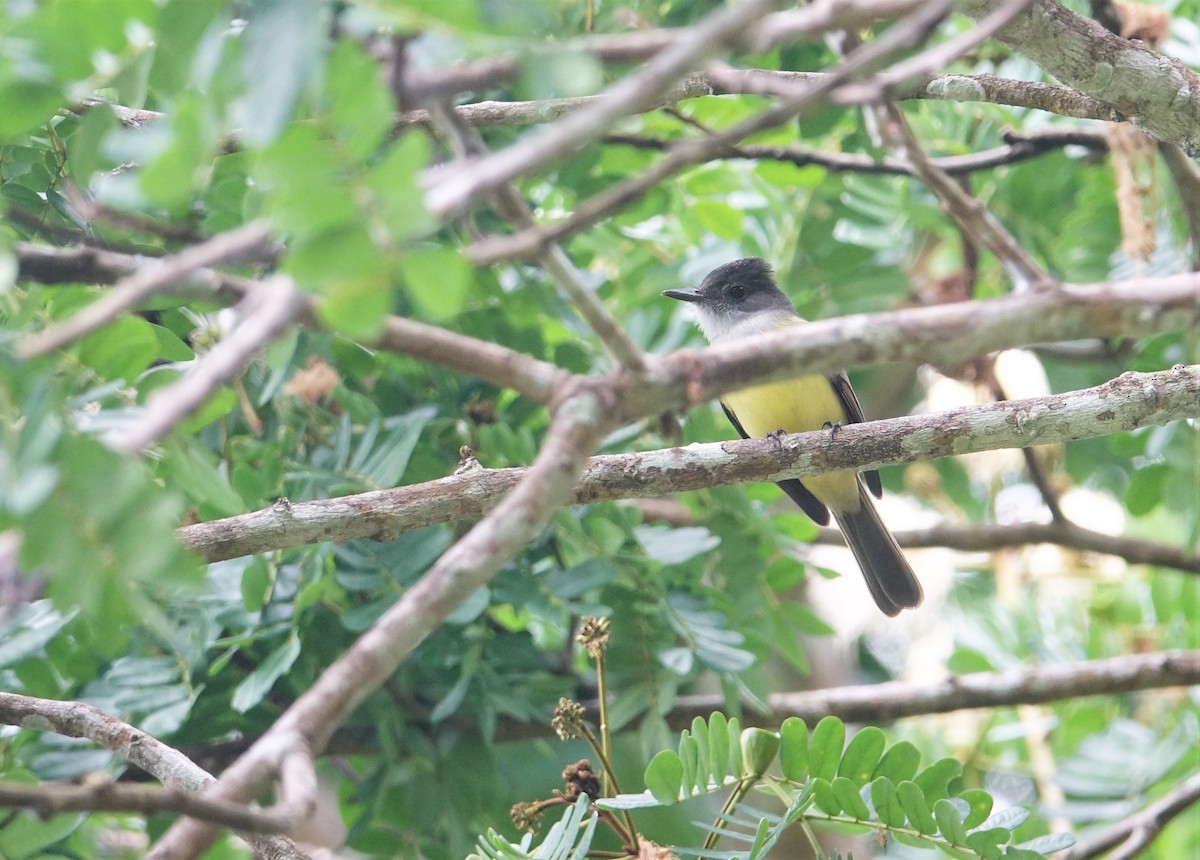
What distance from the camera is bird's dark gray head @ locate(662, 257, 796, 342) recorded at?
5145 millimetres

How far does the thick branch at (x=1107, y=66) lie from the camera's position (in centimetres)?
302

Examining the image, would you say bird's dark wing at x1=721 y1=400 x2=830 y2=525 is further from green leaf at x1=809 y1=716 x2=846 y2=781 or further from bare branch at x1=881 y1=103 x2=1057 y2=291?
green leaf at x1=809 y1=716 x2=846 y2=781

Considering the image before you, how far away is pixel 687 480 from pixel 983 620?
121 inches

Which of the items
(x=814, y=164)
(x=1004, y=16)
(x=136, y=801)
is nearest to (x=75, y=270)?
(x=136, y=801)

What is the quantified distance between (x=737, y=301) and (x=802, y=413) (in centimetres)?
58

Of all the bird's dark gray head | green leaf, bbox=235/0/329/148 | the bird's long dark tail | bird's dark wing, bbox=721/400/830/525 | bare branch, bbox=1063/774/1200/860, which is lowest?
bare branch, bbox=1063/774/1200/860

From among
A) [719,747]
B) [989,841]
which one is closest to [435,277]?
[719,747]

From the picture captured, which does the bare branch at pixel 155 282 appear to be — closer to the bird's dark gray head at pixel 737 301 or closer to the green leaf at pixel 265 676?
the green leaf at pixel 265 676

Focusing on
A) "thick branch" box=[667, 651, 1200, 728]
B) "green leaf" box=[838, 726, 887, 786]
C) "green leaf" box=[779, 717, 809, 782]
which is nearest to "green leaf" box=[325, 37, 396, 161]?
"green leaf" box=[779, 717, 809, 782]

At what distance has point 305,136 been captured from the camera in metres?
1.62

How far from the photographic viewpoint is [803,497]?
5422 millimetres

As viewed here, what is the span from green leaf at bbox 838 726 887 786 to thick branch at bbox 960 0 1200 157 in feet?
5.80

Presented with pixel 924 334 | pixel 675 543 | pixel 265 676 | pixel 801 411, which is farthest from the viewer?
pixel 801 411

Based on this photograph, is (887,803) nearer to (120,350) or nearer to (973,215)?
(973,215)
